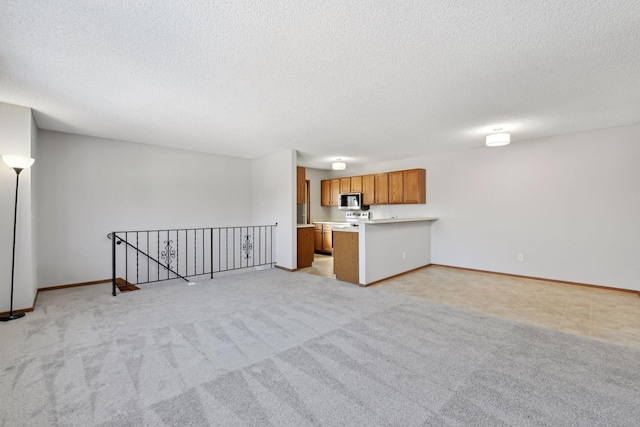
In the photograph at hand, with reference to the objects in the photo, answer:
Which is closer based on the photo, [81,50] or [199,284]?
[81,50]

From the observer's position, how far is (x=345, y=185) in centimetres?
785

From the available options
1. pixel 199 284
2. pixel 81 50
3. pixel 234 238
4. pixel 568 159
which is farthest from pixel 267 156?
pixel 568 159

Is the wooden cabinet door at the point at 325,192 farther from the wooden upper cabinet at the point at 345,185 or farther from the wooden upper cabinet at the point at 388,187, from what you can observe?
the wooden upper cabinet at the point at 345,185

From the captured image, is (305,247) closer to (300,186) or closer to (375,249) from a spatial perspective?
(300,186)

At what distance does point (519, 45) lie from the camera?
216 centimetres

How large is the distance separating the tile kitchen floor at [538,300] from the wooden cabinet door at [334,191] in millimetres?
3218

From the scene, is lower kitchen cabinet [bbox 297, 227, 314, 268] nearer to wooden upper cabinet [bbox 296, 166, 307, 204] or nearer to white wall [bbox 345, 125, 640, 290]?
wooden upper cabinet [bbox 296, 166, 307, 204]

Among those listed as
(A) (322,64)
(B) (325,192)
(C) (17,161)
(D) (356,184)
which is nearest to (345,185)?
(D) (356,184)

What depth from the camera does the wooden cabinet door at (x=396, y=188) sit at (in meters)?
6.55

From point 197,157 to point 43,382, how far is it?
4.80 metres

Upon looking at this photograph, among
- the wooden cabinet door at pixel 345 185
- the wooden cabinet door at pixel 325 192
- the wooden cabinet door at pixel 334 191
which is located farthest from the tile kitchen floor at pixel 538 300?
the wooden cabinet door at pixel 325 192

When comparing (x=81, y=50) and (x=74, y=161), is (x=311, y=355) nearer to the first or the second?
(x=81, y=50)

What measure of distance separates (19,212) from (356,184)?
6.30m

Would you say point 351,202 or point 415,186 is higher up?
point 415,186
